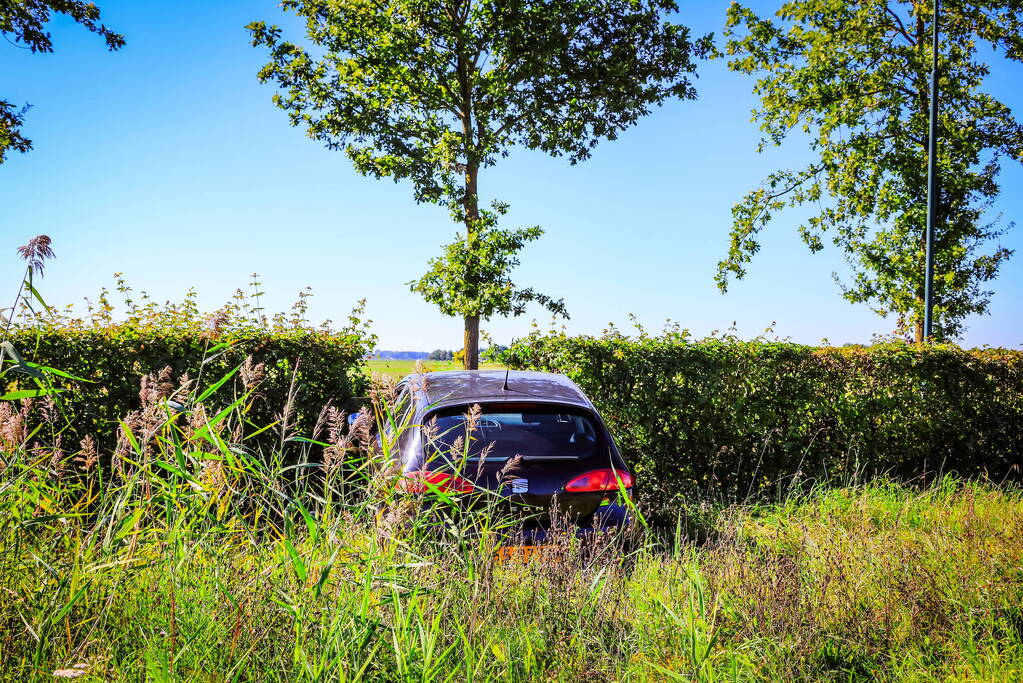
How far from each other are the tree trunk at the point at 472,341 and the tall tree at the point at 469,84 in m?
0.04

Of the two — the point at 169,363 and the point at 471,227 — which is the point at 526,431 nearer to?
the point at 169,363

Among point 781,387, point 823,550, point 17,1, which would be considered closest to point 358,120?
point 17,1

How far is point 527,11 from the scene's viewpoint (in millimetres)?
18297

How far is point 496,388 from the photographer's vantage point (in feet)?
17.6

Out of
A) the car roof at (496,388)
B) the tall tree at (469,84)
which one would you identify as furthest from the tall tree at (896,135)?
the car roof at (496,388)

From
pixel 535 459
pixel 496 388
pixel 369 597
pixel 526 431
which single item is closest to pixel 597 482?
pixel 535 459

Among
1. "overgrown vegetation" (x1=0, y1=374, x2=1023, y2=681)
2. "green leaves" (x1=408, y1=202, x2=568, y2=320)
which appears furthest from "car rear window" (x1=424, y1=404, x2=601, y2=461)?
"green leaves" (x1=408, y1=202, x2=568, y2=320)

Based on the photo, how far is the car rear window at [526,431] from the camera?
15.8 ft

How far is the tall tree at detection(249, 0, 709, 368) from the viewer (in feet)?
59.2

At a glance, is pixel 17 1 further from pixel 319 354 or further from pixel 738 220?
pixel 738 220

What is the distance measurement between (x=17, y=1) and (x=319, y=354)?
1232 centimetres

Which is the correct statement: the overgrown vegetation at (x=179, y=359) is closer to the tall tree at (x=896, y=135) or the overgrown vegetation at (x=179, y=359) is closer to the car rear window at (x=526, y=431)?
the car rear window at (x=526, y=431)

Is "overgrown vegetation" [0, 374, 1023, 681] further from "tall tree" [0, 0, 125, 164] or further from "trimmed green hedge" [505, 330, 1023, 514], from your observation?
"tall tree" [0, 0, 125, 164]

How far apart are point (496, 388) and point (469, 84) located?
634 inches
